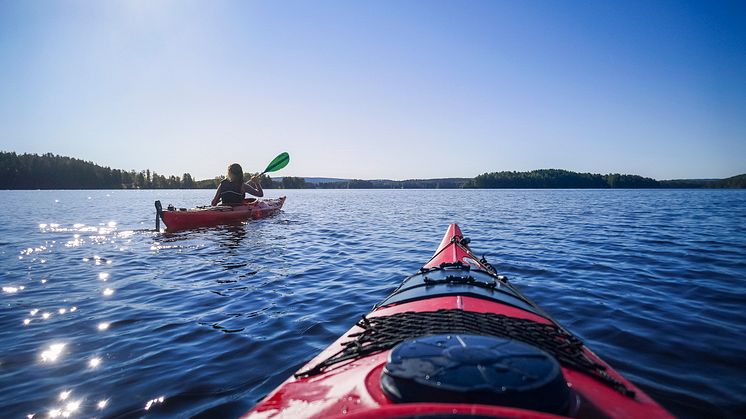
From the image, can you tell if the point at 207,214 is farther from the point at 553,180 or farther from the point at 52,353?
the point at 553,180

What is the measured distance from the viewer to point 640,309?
4.89 metres

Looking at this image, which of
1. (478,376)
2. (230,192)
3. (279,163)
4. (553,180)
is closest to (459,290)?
(478,376)

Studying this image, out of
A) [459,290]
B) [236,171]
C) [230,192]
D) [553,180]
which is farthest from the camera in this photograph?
[553,180]

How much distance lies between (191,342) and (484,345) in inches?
139

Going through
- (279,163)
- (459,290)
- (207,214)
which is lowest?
(207,214)

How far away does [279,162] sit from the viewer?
1720 cm

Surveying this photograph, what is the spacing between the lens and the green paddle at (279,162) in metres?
16.8

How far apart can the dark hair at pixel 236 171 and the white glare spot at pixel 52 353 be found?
10428 millimetres

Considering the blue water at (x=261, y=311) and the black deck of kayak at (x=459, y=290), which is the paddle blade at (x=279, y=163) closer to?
the blue water at (x=261, y=311)

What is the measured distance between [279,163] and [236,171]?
3.46m

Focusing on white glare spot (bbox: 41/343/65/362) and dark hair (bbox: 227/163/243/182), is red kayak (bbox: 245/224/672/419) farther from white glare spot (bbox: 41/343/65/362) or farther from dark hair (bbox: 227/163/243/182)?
dark hair (bbox: 227/163/243/182)

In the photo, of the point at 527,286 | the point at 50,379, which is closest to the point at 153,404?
the point at 50,379

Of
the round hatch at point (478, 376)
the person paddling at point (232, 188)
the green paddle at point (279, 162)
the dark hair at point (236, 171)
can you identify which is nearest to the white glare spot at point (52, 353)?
the round hatch at point (478, 376)

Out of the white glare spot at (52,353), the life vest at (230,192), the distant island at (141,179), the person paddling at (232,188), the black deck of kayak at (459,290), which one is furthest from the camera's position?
the distant island at (141,179)
